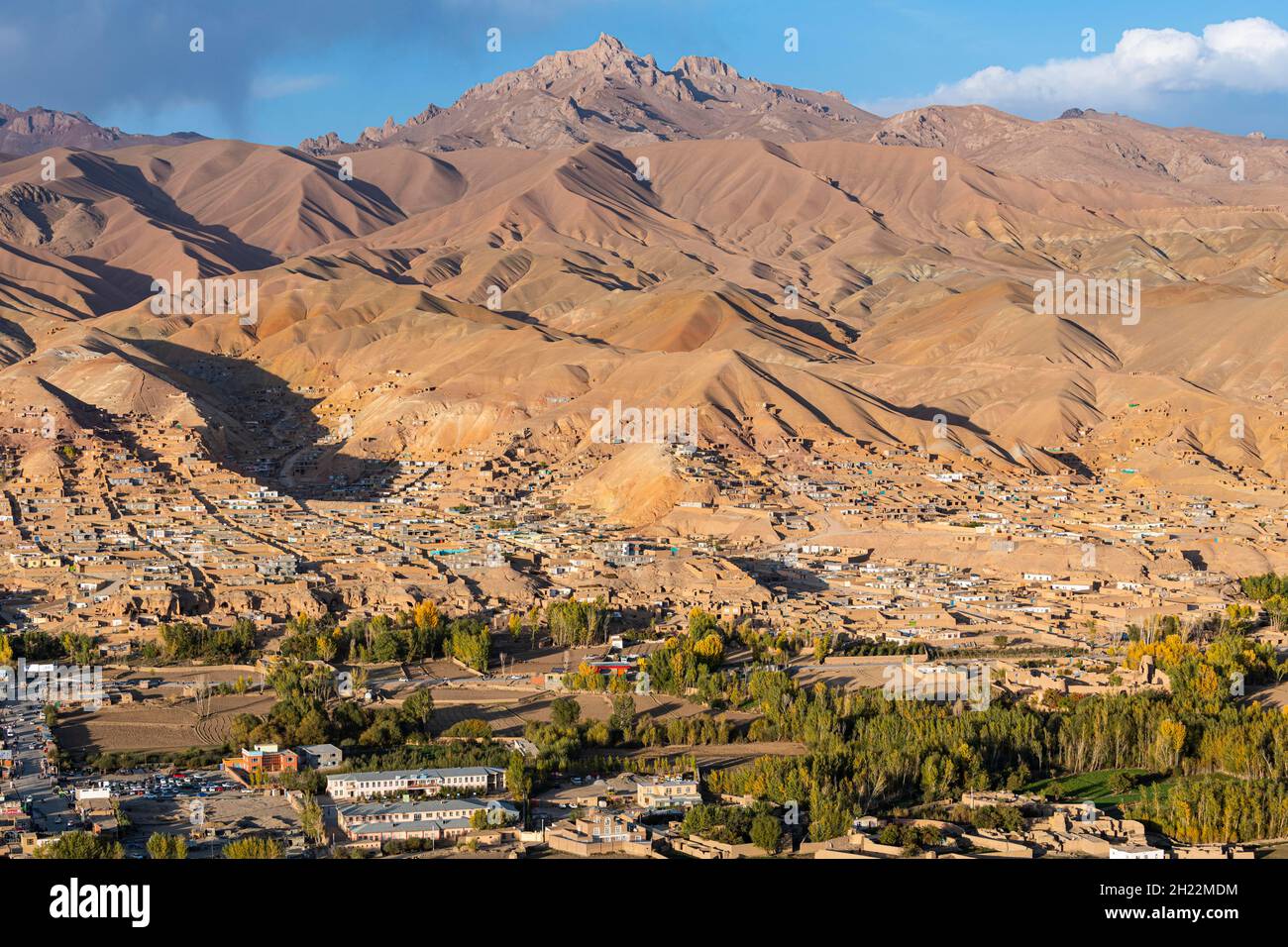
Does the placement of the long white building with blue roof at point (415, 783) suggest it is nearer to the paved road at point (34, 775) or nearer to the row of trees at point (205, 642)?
the paved road at point (34, 775)

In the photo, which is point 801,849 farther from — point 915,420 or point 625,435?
point 915,420

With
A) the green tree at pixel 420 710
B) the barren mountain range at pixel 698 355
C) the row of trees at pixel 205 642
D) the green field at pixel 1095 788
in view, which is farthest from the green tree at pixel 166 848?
the barren mountain range at pixel 698 355

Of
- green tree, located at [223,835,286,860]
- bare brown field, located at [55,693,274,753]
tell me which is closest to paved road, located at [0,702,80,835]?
bare brown field, located at [55,693,274,753]

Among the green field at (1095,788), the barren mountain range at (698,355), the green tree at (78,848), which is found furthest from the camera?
the barren mountain range at (698,355)

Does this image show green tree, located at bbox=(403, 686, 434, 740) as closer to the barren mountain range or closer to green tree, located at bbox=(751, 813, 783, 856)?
green tree, located at bbox=(751, 813, 783, 856)

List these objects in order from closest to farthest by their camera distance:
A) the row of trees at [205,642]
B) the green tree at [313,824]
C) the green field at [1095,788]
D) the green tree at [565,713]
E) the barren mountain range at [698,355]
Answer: the green tree at [313,824] → the green field at [1095,788] → the green tree at [565,713] → the row of trees at [205,642] → the barren mountain range at [698,355]

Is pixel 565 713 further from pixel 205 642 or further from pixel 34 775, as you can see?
pixel 205 642
